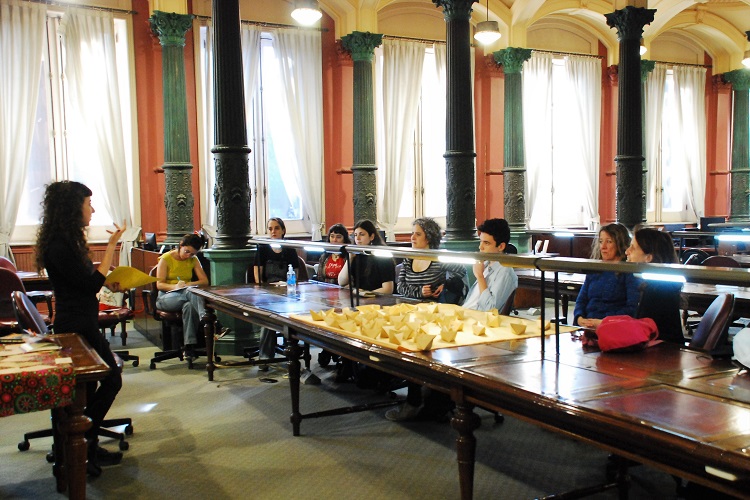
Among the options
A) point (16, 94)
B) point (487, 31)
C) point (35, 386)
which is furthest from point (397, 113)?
point (35, 386)

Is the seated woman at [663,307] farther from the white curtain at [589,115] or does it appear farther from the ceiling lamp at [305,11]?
the white curtain at [589,115]

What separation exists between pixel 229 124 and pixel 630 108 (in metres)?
5.39

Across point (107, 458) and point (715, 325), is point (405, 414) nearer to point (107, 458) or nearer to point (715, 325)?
point (107, 458)

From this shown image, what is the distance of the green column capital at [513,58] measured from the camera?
40.9ft

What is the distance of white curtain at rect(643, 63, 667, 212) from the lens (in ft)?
48.9

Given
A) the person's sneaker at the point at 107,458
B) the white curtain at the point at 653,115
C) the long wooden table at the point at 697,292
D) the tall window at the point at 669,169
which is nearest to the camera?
the person's sneaker at the point at 107,458

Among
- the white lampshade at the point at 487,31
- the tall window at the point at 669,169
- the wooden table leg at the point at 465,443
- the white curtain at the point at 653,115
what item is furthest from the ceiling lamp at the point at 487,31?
the wooden table leg at the point at 465,443

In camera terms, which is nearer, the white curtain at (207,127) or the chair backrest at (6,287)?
the chair backrest at (6,287)

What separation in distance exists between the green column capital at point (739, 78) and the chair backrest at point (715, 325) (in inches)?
553

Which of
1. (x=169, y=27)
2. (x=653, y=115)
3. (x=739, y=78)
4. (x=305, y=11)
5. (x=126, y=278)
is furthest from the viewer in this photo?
(x=739, y=78)

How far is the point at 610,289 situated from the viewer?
14.0ft

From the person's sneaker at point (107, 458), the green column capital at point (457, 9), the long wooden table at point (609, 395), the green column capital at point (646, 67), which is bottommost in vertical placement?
the person's sneaker at point (107, 458)

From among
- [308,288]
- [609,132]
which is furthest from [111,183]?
[609,132]

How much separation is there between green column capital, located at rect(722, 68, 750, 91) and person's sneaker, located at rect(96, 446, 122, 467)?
50.7ft
